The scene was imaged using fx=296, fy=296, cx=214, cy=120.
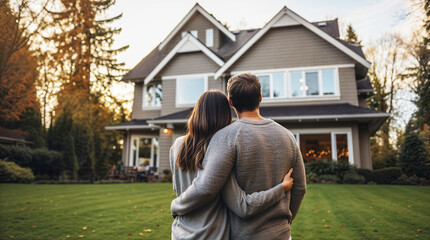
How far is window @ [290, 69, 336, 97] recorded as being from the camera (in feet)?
43.7

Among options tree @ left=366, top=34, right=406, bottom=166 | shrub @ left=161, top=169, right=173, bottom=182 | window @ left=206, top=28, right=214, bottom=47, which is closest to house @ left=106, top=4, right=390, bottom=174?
shrub @ left=161, top=169, right=173, bottom=182

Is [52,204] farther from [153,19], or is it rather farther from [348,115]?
[348,115]

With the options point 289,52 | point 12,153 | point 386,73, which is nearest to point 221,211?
point 12,153

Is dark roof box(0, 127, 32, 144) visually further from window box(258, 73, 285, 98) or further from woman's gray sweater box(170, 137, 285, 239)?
window box(258, 73, 285, 98)

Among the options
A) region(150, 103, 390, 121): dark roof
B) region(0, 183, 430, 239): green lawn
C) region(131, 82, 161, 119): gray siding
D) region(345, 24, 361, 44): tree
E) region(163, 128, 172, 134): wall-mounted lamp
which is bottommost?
region(0, 183, 430, 239): green lawn

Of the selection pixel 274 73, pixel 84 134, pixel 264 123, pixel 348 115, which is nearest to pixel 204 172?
pixel 264 123

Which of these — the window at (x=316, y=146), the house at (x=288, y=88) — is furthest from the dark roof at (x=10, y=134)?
the window at (x=316, y=146)

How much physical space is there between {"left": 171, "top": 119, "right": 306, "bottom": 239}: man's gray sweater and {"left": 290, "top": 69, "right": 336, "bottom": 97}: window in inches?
480

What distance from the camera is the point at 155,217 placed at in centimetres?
553

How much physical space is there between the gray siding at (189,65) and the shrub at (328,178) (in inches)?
281

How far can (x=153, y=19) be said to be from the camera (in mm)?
9938

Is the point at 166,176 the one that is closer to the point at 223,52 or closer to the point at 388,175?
the point at 223,52

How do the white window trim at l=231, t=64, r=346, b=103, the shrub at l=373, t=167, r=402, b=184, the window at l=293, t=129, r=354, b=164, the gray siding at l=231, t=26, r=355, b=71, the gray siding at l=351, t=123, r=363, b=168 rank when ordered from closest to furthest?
the shrub at l=373, t=167, r=402, b=184 → the gray siding at l=351, t=123, r=363, b=168 → the window at l=293, t=129, r=354, b=164 → the white window trim at l=231, t=64, r=346, b=103 → the gray siding at l=231, t=26, r=355, b=71

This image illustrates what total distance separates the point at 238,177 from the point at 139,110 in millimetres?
15509
